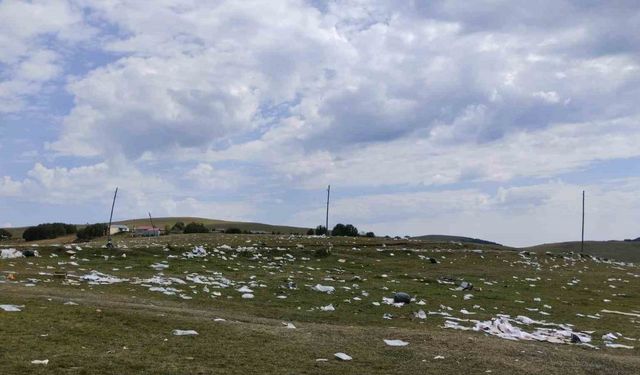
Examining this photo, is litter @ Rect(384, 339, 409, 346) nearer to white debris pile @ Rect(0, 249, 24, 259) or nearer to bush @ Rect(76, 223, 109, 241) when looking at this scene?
white debris pile @ Rect(0, 249, 24, 259)

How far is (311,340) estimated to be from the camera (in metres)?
10.7

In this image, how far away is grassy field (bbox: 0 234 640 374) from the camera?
8.88 m

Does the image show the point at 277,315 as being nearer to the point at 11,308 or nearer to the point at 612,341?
the point at 11,308

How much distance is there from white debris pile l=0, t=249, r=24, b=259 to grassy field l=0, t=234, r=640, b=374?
955 mm

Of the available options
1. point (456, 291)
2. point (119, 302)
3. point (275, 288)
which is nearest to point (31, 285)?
point (119, 302)

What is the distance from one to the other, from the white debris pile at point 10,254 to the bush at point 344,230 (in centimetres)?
4847

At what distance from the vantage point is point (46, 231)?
7681cm

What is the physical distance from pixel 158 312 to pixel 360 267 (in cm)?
1942

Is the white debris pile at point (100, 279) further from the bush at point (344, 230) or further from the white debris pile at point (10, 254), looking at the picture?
→ the bush at point (344, 230)

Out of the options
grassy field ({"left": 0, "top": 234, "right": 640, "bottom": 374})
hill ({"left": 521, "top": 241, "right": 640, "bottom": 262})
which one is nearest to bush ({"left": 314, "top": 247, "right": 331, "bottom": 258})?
grassy field ({"left": 0, "top": 234, "right": 640, "bottom": 374})

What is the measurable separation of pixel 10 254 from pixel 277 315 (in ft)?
52.9

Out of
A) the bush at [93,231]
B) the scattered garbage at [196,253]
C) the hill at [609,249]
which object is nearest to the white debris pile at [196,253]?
the scattered garbage at [196,253]

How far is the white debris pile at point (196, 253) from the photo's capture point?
29609 millimetres

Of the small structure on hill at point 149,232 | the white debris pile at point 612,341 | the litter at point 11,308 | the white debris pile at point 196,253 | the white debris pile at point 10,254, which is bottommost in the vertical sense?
the white debris pile at point 612,341
